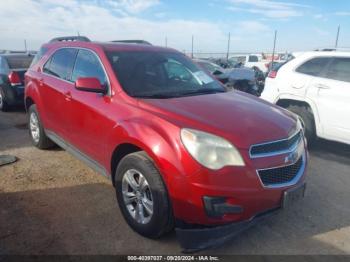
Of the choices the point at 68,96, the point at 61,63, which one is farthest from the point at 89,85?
the point at 61,63

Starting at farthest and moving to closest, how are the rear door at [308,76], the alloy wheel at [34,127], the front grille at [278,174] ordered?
the rear door at [308,76] → the alloy wheel at [34,127] → the front grille at [278,174]

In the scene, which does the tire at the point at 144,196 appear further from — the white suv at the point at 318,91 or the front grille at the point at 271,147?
the white suv at the point at 318,91

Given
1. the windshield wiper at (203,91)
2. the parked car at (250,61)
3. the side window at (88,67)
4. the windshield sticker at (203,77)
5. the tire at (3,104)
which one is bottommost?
the parked car at (250,61)

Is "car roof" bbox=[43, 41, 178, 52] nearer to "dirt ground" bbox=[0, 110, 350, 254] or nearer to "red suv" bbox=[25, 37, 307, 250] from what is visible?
"red suv" bbox=[25, 37, 307, 250]

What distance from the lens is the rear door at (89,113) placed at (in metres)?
3.60

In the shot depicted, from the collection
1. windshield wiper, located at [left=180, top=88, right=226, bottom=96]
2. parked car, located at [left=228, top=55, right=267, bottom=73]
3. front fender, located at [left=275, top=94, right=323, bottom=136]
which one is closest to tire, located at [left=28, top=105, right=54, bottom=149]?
windshield wiper, located at [left=180, top=88, right=226, bottom=96]

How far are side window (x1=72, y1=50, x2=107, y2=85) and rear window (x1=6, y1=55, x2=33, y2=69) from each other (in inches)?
211

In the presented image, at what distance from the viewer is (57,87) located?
4.59m

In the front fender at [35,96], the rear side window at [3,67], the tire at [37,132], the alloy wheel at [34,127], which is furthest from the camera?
the rear side window at [3,67]

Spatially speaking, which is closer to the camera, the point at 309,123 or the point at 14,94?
the point at 309,123

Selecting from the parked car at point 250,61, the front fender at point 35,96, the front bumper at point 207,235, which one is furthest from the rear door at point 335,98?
the parked car at point 250,61

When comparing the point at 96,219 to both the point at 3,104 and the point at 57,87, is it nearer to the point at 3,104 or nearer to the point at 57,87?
the point at 57,87

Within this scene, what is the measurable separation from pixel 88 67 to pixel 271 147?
Answer: 2.35 metres

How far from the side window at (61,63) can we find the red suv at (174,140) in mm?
81
